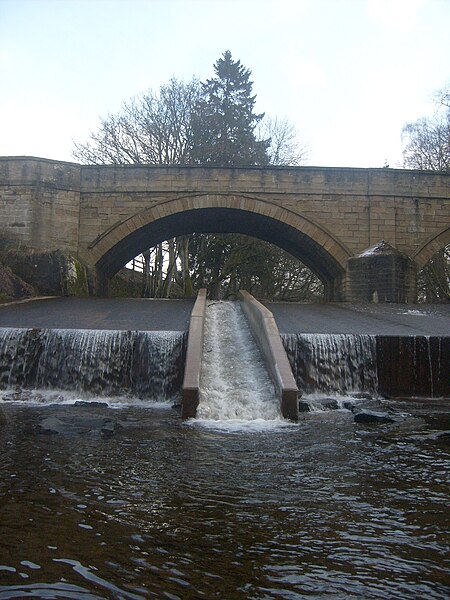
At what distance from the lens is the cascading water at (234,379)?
7512 millimetres

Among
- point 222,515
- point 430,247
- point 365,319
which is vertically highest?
point 430,247

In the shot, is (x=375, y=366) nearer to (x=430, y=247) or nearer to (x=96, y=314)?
(x=96, y=314)

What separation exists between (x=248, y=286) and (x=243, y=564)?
1037 inches

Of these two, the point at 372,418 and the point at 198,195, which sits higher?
the point at 198,195

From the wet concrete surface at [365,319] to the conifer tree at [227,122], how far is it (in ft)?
39.8

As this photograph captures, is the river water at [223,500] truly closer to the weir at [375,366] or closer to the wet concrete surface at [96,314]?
the weir at [375,366]

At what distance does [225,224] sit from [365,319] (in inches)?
358

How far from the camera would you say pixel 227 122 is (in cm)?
2858

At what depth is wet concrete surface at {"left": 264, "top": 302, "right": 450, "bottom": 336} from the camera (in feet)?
36.2

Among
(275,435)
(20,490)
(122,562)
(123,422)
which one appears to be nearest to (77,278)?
(123,422)

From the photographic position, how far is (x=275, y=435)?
618 cm

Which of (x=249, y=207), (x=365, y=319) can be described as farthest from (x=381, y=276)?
(x=365, y=319)

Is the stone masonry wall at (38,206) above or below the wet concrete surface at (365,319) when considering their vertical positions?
above

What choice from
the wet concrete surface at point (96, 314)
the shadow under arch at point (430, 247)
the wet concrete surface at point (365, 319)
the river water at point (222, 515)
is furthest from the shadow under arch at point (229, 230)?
the river water at point (222, 515)
